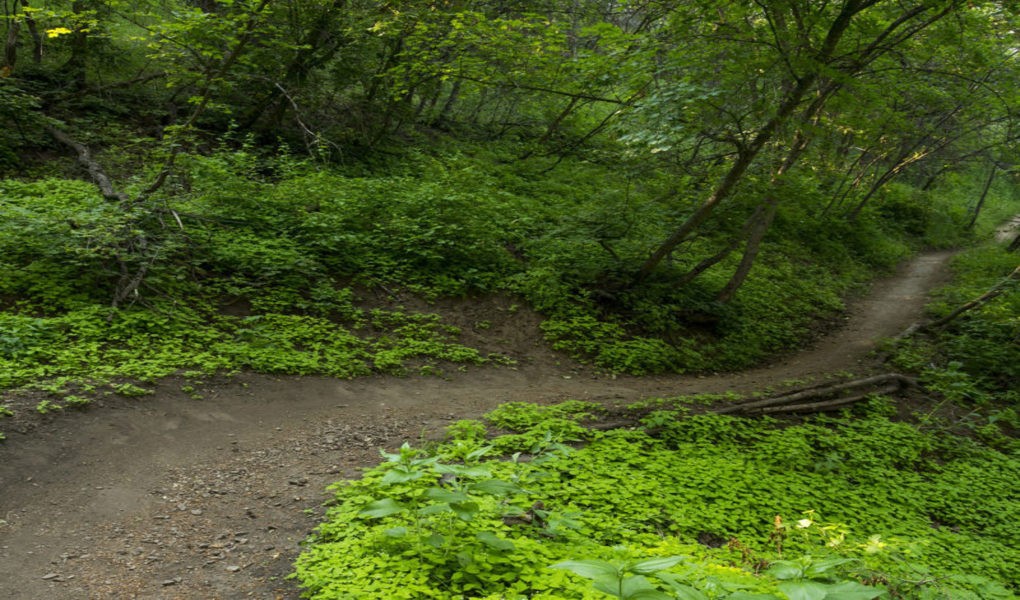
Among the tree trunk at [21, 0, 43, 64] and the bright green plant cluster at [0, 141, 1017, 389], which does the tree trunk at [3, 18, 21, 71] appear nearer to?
the tree trunk at [21, 0, 43, 64]

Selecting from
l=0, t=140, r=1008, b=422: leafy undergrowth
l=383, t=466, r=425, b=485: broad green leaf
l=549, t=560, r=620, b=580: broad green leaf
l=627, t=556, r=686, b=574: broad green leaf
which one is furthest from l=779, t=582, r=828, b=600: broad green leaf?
l=0, t=140, r=1008, b=422: leafy undergrowth

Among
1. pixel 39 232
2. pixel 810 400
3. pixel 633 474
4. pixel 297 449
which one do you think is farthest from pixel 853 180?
pixel 39 232

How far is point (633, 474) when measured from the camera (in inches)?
210

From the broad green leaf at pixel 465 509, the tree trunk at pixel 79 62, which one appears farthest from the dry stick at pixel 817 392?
the tree trunk at pixel 79 62

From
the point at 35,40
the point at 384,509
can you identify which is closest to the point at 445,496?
the point at 384,509

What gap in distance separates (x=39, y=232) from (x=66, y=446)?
13.5ft

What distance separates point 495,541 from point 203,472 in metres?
3.16

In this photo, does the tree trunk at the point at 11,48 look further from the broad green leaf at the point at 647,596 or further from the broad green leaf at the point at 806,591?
the broad green leaf at the point at 806,591

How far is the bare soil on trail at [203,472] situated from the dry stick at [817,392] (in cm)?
110

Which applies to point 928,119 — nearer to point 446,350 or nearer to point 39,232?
point 446,350

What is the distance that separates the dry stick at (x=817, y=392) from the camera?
7.80 metres

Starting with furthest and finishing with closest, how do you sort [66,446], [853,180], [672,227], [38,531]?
[853,180]
[672,227]
[66,446]
[38,531]

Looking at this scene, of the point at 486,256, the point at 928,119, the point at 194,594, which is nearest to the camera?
the point at 194,594

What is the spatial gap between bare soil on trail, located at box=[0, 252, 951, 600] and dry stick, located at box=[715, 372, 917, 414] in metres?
1.10
